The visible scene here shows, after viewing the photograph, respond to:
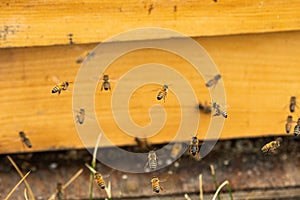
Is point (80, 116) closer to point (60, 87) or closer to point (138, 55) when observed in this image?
point (60, 87)

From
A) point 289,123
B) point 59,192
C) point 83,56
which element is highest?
point 83,56

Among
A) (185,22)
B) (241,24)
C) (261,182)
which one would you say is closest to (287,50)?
(241,24)

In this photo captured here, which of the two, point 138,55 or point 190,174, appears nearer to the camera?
point 138,55

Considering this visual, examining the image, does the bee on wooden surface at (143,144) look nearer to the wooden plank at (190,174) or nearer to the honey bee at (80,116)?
the wooden plank at (190,174)

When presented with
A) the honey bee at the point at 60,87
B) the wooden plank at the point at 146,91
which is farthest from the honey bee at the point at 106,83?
the honey bee at the point at 60,87

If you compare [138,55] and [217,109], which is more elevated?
[138,55]

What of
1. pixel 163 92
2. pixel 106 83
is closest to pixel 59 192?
pixel 106 83

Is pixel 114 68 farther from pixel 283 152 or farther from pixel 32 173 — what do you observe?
pixel 283 152

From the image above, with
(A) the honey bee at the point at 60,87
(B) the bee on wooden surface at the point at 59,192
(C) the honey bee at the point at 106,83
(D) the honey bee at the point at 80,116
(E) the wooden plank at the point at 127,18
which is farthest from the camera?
(B) the bee on wooden surface at the point at 59,192
